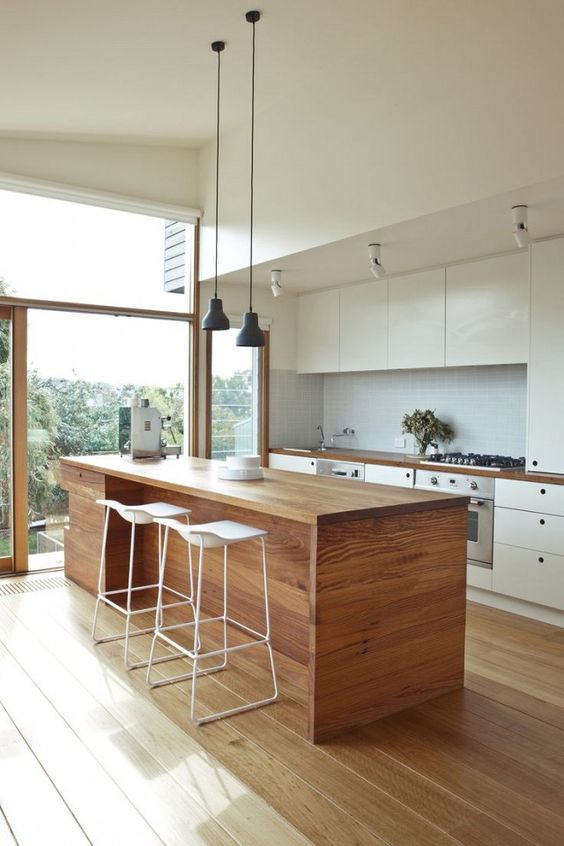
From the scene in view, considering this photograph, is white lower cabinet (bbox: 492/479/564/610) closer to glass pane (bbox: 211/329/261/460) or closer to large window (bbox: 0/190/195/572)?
glass pane (bbox: 211/329/261/460)

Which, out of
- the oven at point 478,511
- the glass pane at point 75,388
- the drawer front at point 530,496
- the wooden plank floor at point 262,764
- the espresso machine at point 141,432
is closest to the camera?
the wooden plank floor at point 262,764

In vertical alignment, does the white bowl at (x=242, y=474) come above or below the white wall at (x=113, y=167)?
below

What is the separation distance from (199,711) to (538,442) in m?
2.56

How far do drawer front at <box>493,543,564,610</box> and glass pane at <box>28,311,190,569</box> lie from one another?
2938mm

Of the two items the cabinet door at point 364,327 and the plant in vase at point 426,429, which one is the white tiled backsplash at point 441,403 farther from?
the cabinet door at point 364,327

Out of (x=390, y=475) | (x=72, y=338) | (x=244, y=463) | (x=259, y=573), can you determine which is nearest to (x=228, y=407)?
(x=72, y=338)

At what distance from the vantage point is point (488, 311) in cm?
466

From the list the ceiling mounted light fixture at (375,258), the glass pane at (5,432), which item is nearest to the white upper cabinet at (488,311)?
the ceiling mounted light fixture at (375,258)

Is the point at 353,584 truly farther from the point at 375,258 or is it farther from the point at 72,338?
the point at 72,338

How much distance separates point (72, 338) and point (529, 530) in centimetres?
359

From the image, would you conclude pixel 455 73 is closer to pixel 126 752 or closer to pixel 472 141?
pixel 472 141

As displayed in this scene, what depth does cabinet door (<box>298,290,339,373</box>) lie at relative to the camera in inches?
238

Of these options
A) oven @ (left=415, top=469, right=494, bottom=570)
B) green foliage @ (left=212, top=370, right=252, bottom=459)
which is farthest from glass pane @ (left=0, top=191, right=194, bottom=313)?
oven @ (left=415, top=469, right=494, bottom=570)

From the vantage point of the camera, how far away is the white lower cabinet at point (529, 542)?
4012 mm
